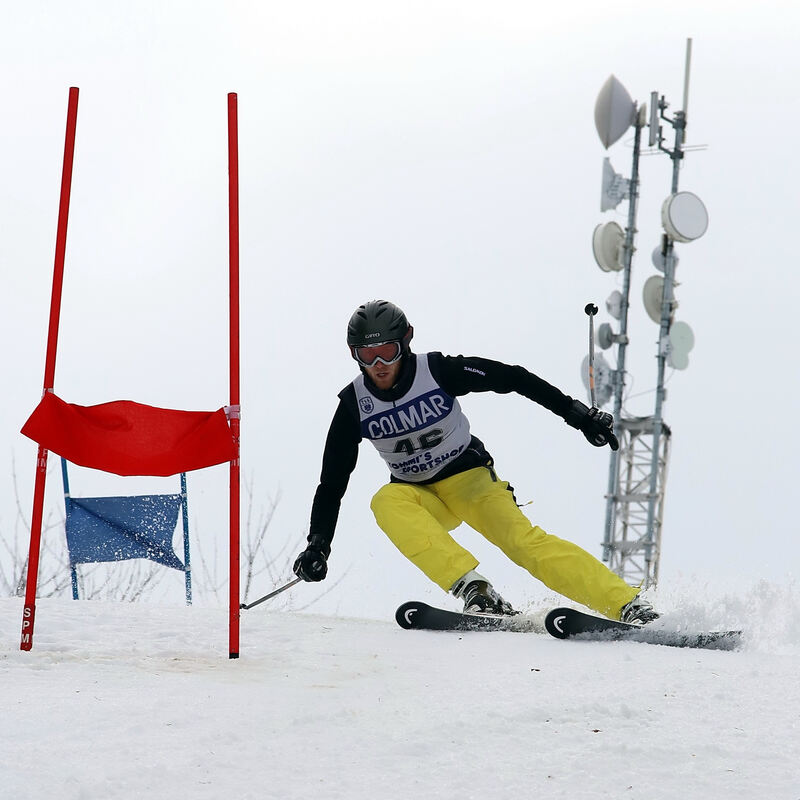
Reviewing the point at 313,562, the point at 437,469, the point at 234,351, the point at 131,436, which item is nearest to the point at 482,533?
the point at 437,469

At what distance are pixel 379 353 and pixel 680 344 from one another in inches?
271

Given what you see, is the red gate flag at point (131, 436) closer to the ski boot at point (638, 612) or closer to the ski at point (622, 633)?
the ski at point (622, 633)

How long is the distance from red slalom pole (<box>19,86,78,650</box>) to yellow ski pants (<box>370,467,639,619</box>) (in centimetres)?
168

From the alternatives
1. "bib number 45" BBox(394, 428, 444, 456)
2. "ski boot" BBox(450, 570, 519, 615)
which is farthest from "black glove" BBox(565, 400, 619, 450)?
"ski boot" BBox(450, 570, 519, 615)

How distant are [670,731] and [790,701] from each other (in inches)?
23.7

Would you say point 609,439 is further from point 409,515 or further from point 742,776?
point 742,776

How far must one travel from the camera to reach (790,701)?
10.3 ft

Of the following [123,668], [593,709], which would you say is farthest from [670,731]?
[123,668]

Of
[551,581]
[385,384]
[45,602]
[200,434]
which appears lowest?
[45,602]

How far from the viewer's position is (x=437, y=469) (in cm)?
511

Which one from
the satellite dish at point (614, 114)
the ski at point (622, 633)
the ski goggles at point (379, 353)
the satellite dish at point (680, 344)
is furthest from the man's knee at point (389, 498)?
the satellite dish at point (614, 114)

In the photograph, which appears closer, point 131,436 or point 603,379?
point 131,436

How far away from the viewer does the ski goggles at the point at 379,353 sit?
4.76 m

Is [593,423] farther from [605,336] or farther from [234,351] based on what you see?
[605,336]
